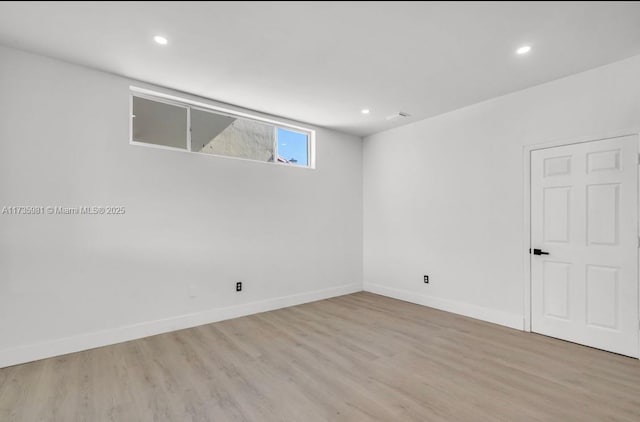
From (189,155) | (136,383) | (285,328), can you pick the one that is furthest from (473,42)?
(136,383)

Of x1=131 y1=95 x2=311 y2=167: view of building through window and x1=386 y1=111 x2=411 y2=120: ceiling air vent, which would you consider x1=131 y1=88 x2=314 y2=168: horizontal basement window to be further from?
x1=386 y1=111 x2=411 y2=120: ceiling air vent

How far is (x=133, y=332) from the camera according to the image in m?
3.25

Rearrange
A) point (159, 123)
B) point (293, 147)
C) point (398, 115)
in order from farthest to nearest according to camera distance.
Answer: point (293, 147), point (398, 115), point (159, 123)

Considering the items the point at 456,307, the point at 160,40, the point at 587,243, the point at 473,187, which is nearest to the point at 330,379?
the point at 456,307

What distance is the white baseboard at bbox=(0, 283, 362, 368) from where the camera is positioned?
8.88 feet

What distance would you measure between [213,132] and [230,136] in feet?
0.74

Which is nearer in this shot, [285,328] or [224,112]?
[285,328]

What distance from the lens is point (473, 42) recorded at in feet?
8.34

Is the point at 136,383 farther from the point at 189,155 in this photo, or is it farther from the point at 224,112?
the point at 224,112

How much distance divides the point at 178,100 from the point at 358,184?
317cm

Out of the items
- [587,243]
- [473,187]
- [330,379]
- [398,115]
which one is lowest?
[330,379]

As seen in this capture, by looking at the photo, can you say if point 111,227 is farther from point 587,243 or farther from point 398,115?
point 587,243

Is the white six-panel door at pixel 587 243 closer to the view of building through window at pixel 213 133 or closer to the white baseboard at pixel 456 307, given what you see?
the white baseboard at pixel 456 307

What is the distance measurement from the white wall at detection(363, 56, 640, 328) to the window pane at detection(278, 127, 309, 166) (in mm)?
1275
